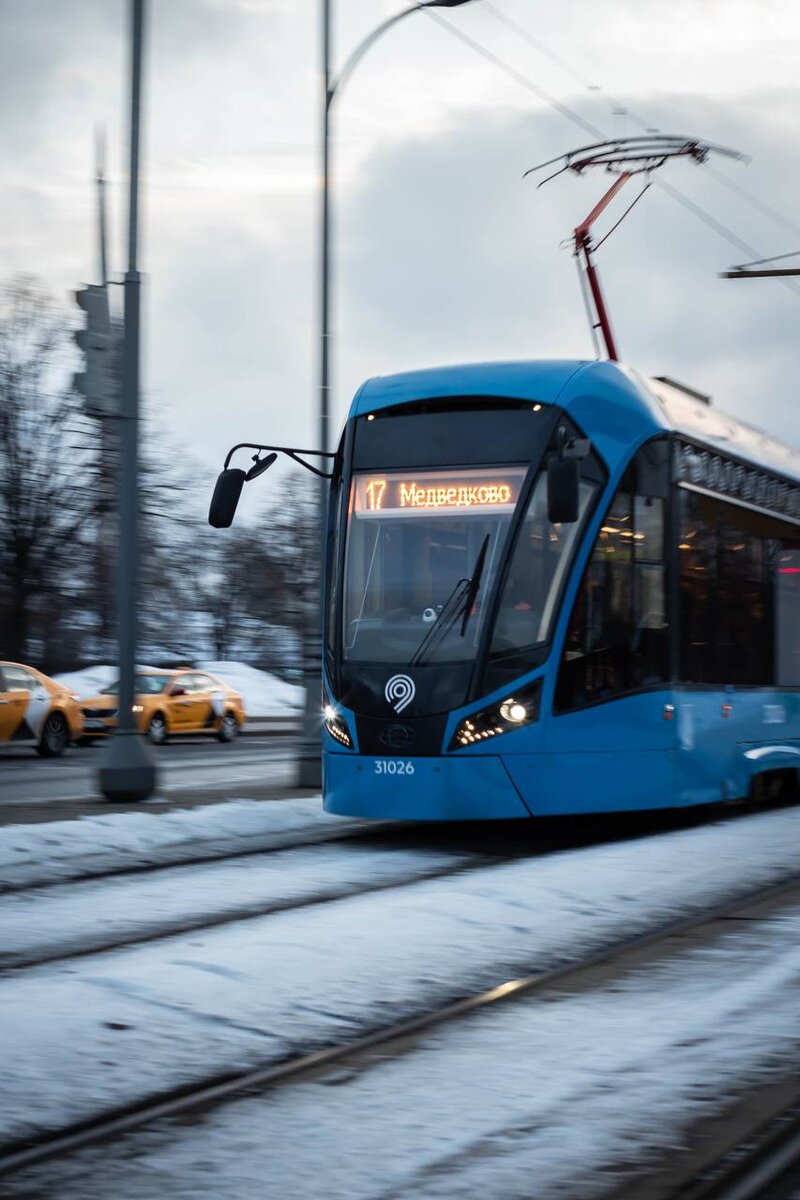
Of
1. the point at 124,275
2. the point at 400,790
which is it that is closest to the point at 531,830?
the point at 400,790

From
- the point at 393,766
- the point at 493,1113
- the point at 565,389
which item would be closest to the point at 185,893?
the point at 393,766

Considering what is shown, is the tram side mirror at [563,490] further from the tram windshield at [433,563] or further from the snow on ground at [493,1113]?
the snow on ground at [493,1113]

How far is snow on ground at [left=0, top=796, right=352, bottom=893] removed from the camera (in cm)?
1079

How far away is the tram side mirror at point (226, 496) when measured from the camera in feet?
39.8

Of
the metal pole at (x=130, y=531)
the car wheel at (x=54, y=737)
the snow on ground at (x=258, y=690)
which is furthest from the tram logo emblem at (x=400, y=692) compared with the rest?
the snow on ground at (x=258, y=690)

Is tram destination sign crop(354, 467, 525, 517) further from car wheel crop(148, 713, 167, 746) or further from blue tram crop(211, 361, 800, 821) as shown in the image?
car wheel crop(148, 713, 167, 746)

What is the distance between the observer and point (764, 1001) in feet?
20.6

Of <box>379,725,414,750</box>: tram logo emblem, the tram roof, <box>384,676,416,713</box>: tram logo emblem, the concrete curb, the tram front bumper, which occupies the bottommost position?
the concrete curb

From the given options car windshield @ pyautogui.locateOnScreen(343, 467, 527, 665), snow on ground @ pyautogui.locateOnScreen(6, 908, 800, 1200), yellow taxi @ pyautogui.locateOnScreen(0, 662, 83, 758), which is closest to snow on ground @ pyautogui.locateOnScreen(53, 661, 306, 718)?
yellow taxi @ pyautogui.locateOnScreen(0, 662, 83, 758)

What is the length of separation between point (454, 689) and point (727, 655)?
128 inches

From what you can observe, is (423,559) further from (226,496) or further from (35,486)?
(35,486)

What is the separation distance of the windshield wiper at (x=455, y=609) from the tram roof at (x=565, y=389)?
1.16 metres

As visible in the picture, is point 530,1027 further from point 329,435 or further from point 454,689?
point 329,435

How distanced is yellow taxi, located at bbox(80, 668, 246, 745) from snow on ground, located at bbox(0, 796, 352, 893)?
1759 cm
